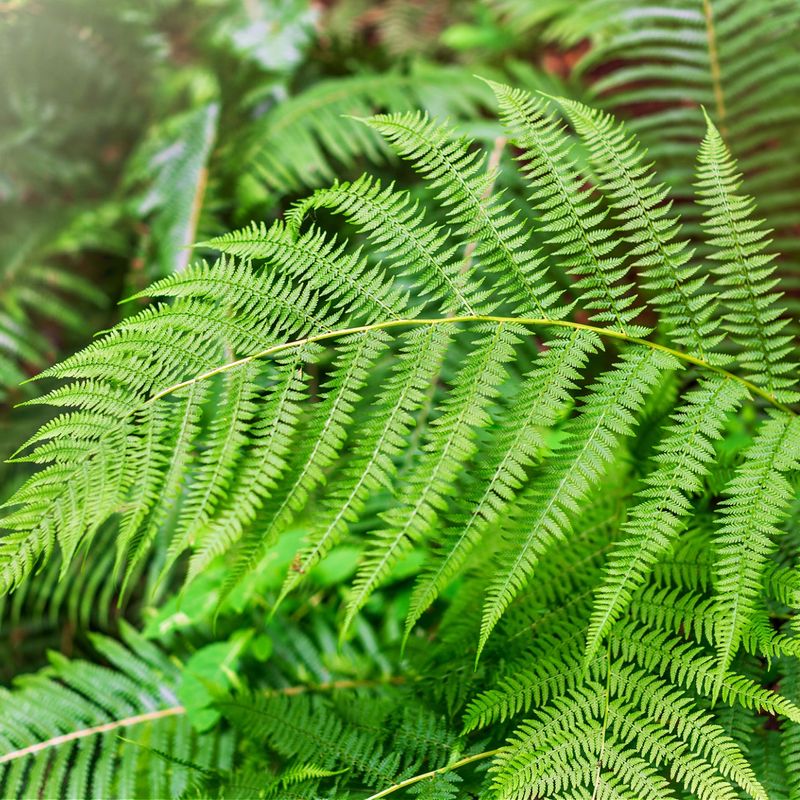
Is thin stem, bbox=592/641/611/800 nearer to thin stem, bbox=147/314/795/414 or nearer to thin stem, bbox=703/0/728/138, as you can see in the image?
thin stem, bbox=147/314/795/414

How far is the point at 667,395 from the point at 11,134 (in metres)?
2.63

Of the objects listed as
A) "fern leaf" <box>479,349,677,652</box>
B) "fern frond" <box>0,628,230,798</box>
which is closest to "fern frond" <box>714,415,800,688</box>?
"fern leaf" <box>479,349,677,652</box>

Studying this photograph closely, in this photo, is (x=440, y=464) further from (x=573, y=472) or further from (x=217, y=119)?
(x=217, y=119)

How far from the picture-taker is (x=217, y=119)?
2.57 m

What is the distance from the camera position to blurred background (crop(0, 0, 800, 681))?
2.26m

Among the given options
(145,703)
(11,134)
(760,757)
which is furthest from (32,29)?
(760,757)

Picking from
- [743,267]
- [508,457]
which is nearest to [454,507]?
[508,457]

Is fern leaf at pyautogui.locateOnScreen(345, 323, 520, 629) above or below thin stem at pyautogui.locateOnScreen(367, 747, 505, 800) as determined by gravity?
above

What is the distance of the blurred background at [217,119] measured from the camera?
→ 7.42 ft

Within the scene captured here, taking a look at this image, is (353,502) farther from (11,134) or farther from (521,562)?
(11,134)

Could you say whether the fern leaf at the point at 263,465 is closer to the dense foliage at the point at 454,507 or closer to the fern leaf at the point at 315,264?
the dense foliage at the point at 454,507

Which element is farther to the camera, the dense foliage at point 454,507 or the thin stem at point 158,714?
the thin stem at point 158,714

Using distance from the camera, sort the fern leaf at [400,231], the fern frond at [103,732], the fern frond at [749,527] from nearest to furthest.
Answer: the fern frond at [749,527] < the fern leaf at [400,231] < the fern frond at [103,732]

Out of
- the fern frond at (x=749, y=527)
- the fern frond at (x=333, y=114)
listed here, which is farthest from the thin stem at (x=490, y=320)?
the fern frond at (x=333, y=114)
